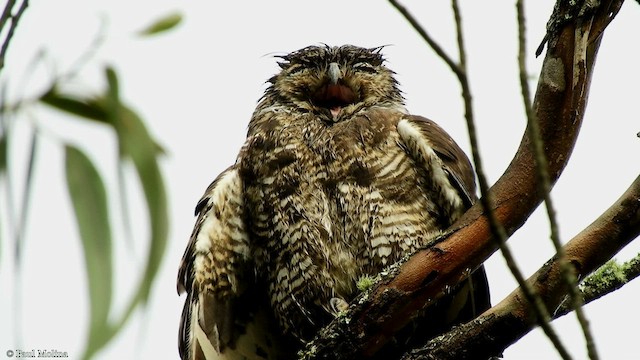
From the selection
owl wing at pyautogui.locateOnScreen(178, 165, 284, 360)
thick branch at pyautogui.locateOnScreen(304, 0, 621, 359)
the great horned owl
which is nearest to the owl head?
the great horned owl

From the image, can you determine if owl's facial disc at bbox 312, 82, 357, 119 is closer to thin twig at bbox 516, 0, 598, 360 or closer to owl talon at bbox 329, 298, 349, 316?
owl talon at bbox 329, 298, 349, 316

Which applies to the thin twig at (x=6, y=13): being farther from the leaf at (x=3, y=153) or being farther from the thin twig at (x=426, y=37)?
the thin twig at (x=426, y=37)

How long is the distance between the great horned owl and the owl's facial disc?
0.37m

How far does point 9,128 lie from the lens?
1.66m

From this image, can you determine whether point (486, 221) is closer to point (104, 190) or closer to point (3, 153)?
point (104, 190)

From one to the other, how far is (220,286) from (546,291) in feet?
5.65

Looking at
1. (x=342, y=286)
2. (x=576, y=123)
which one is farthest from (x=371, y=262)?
(x=576, y=123)

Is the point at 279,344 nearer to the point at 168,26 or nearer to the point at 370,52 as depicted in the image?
the point at 370,52

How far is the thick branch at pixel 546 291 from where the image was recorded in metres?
2.78

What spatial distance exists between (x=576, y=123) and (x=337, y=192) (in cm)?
143

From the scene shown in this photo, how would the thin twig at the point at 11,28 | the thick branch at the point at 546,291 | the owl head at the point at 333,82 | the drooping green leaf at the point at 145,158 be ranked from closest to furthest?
the thin twig at the point at 11,28 < the drooping green leaf at the point at 145,158 < the thick branch at the point at 546,291 < the owl head at the point at 333,82

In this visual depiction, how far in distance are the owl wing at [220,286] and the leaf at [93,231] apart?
2228 millimetres

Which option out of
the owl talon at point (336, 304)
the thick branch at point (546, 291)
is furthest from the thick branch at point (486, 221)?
the owl talon at point (336, 304)

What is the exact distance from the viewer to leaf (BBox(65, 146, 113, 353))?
5.23 ft
